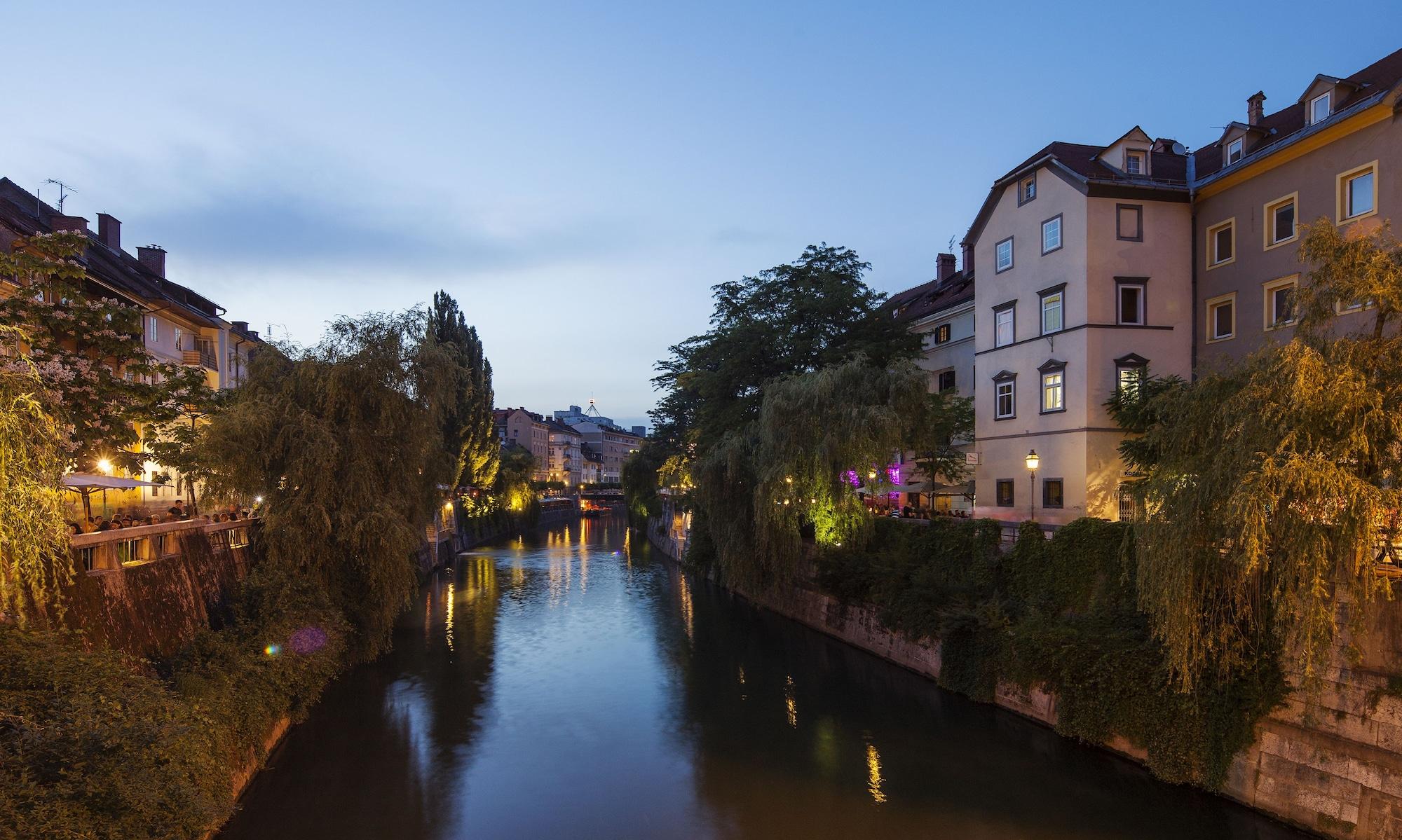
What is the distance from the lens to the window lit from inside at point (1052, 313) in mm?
26219

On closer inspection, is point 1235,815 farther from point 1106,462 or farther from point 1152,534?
point 1106,462

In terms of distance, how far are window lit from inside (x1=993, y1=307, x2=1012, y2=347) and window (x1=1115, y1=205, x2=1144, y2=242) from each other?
13.6ft

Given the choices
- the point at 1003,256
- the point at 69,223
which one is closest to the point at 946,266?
the point at 1003,256

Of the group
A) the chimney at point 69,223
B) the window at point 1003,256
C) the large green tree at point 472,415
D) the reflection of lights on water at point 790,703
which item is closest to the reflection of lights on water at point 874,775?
the reflection of lights on water at point 790,703

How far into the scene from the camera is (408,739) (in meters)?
18.0

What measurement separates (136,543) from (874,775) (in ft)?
47.4

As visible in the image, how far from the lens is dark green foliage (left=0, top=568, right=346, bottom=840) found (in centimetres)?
827

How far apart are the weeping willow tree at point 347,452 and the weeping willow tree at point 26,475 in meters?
11.7

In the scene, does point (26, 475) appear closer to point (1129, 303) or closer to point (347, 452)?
point (347, 452)

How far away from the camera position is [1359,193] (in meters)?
20.8

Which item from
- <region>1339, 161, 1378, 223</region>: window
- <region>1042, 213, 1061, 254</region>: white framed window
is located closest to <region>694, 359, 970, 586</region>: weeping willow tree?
<region>1042, 213, 1061, 254</region>: white framed window

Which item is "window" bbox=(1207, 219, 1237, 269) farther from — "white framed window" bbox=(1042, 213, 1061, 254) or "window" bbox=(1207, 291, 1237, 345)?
"white framed window" bbox=(1042, 213, 1061, 254)

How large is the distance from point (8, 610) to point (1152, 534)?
16209mm

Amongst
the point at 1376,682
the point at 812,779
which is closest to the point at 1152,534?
Answer: the point at 1376,682
